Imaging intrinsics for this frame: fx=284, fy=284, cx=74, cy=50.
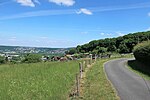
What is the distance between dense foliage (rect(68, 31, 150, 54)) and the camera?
339 feet

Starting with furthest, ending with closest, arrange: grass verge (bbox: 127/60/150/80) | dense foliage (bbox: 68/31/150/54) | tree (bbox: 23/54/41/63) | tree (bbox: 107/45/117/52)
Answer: tree (bbox: 107/45/117/52) < dense foliage (bbox: 68/31/150/54) < tree (bbox: 23/54/41/63) < grass verge (bbox: 127/60/150/80)

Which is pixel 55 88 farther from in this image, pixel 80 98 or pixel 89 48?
pixel 89 48

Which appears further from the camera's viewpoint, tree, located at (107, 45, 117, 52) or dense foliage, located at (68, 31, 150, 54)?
tree, located at (107, 45, 117, 52)

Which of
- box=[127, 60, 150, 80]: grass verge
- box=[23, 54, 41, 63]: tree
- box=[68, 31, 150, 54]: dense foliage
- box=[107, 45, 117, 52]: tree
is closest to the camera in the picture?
box=[127, 60, 150, 80]: grass verge

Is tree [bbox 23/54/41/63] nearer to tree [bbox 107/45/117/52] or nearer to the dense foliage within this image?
the dense foliage

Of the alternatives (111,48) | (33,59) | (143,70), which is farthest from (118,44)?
(143,70)

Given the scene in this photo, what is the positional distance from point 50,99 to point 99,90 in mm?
4495

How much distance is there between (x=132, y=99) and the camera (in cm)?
1170

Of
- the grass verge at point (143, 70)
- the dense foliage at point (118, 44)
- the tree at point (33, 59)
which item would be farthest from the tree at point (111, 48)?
the grass verge at point (143, 70)

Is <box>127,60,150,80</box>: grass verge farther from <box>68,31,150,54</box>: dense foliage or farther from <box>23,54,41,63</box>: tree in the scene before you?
<box>68,31,150,54</box>: dense foliage

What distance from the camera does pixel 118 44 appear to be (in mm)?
120438

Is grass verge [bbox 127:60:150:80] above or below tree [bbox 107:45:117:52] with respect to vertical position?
below

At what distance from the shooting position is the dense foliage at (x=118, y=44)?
10320 centimetres

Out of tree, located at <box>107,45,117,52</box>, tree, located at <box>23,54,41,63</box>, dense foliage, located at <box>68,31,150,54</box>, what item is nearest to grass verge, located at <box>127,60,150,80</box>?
tree, located at <box>23,54,41,63</box>
